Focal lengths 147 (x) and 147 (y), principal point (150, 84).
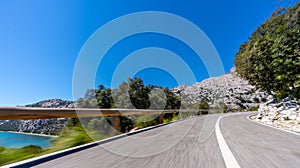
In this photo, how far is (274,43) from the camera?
28.4ft

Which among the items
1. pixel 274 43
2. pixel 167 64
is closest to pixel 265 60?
pixel 274 43

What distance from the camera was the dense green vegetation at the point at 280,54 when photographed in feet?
24.7

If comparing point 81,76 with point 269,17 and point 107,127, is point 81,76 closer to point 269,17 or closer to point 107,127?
point 107,127

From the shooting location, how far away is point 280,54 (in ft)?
26.3

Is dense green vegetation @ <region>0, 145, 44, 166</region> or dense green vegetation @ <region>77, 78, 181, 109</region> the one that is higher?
dense green vegetation @ <region>77, 78, 181, 109</region>

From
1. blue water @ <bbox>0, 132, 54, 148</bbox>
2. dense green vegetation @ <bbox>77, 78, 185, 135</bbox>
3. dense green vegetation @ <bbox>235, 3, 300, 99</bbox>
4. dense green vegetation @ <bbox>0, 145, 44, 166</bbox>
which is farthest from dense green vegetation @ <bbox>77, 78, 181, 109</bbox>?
dense green vegetation @ <bbox>235, 3, 300, 99</bbox>

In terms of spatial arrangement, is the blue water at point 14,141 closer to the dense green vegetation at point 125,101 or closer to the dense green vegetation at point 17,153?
the dense green vegetation at point 17,153

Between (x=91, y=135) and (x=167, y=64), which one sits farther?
(x=167, y=64)

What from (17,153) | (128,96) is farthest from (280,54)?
(128,96)

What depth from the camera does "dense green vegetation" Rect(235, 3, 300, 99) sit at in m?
7.53

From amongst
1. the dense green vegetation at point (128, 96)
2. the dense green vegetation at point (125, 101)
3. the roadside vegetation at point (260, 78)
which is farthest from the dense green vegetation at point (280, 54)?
the dense green vegetation at point (128, 96)

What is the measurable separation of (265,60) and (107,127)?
411 inches

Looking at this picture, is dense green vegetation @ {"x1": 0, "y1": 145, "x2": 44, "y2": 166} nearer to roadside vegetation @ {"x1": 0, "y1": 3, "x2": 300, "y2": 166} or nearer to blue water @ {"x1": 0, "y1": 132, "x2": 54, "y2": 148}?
roadside vegetation @ {"x1": 0, "y1": 3, "x2": 300, "y2": 166}

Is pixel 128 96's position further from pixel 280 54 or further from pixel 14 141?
pixel 14 141
